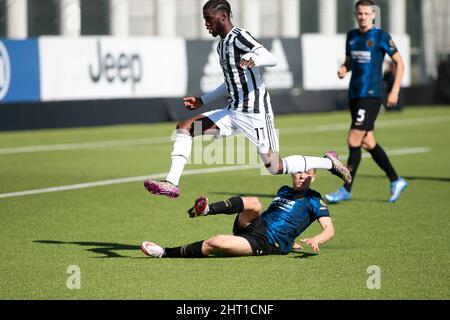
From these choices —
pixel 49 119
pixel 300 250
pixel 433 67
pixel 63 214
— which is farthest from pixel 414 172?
pixel 433 67

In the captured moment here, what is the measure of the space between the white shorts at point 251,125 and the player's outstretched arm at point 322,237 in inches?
56.7

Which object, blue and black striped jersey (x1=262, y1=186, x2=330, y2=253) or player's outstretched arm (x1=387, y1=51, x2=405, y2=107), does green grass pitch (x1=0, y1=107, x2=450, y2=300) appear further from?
player's outstretched arm (x1=387, y1=51, x2=405, y2=107)

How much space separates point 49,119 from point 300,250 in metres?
18.1

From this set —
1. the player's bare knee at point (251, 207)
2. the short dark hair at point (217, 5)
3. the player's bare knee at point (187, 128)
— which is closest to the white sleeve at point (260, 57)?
the short dark hair at point (217, 5)

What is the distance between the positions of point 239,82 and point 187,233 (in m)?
1.71

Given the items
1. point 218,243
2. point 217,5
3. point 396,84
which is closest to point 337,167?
point 217,5

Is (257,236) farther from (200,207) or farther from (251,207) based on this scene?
(200,207)

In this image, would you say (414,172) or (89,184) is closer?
(89,184)

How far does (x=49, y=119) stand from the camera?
27.2 m

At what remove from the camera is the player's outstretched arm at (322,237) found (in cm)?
896

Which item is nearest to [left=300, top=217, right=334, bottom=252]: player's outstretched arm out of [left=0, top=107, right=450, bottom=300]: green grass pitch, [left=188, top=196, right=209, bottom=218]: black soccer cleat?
[left=0, top=107, right=450, bottom=300]: green grass pitch

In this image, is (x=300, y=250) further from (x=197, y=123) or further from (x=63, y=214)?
(x=63, y=214)

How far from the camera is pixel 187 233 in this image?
11203mm
